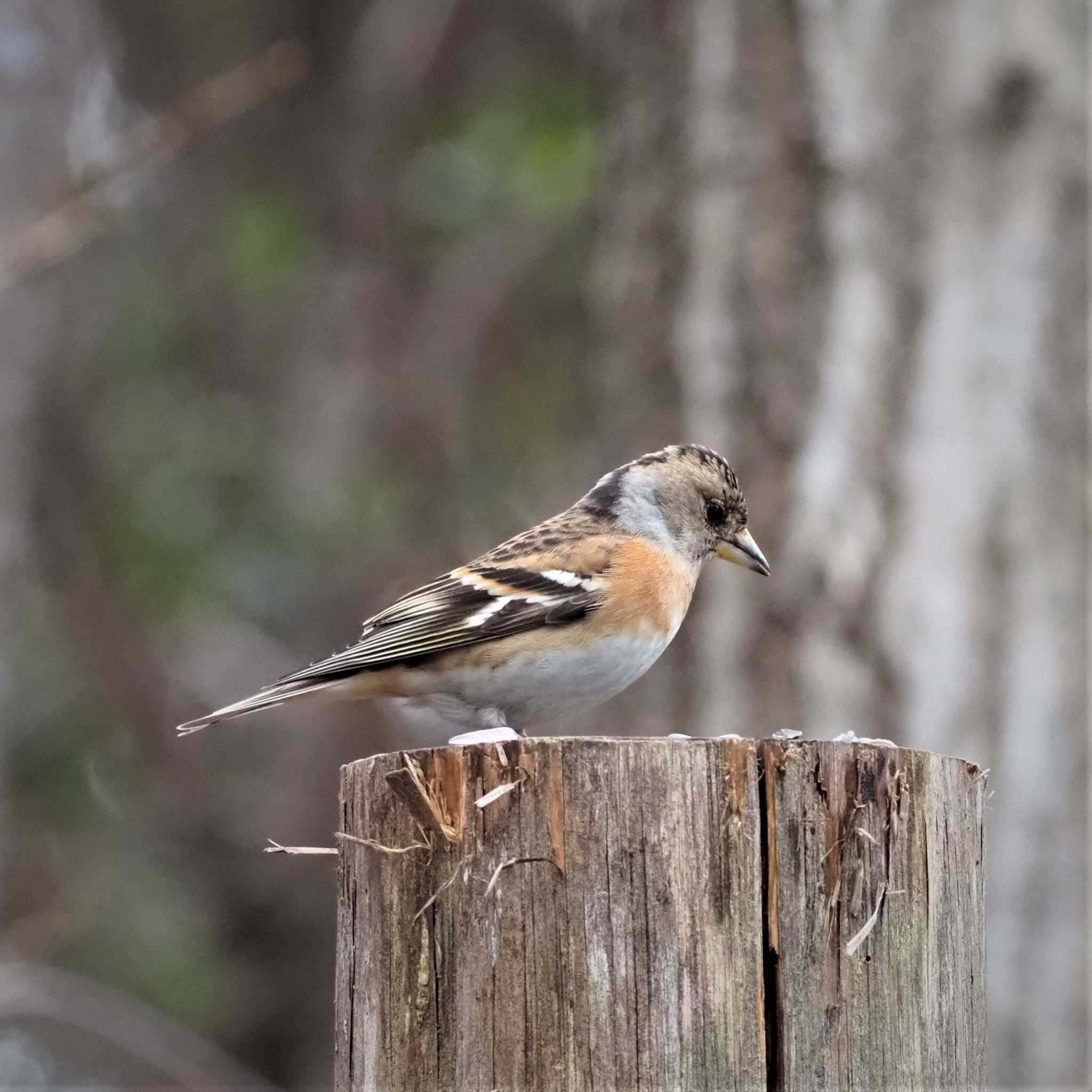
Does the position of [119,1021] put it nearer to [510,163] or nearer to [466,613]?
[466,613]

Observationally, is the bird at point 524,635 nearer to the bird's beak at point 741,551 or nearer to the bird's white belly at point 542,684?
the bird's white belly at point 542,684

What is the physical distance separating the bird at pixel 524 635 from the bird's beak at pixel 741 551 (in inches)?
10.5

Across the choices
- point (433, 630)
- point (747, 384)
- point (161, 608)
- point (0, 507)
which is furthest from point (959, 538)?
point (0, 507)

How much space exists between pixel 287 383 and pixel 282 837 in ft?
11.5

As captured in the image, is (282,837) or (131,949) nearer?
(131,949)

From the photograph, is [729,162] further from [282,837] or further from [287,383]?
[282,837]

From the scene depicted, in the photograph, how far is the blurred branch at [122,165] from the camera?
6379 mm

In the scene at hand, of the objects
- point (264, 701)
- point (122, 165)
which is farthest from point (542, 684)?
point (122, 165)

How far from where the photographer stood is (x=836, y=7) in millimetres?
8609

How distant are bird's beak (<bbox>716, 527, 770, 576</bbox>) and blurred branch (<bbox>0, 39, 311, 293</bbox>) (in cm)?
271

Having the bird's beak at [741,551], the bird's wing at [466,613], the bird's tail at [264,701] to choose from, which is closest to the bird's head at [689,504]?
the bird's beak at [741,551]

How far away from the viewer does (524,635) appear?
204 inches

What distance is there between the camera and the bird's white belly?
5102 millimetres

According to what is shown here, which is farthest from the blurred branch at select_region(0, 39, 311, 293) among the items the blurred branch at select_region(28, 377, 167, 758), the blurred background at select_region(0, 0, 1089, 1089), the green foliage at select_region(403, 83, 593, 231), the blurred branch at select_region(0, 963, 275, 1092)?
the blurred branch at select_region(28, 377, 167, 758)
